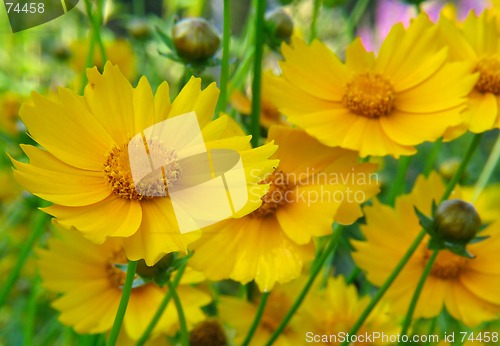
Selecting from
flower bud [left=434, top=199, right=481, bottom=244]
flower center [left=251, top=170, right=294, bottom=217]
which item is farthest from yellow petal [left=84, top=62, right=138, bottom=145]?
flower bud [left=434, top=199, right=481, bottom=244]

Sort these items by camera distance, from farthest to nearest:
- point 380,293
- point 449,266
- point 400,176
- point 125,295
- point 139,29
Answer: point 139,29, point 400,176, point 449,266, point 380,293, point 125,295

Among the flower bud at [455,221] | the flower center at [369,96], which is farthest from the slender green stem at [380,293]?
the flower center at [369,96]

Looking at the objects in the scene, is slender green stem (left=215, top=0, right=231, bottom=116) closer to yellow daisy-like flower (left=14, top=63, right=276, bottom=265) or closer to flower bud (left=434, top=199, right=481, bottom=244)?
yellow daisy-like flower (left=14, top=63, right=276, bottom=265)

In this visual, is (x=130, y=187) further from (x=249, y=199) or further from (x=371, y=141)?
(x=371, y=141)

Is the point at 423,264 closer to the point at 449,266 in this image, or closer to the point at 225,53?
the point at 449,266

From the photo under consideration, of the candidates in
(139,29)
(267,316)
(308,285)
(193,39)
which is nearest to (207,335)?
(267,316)
